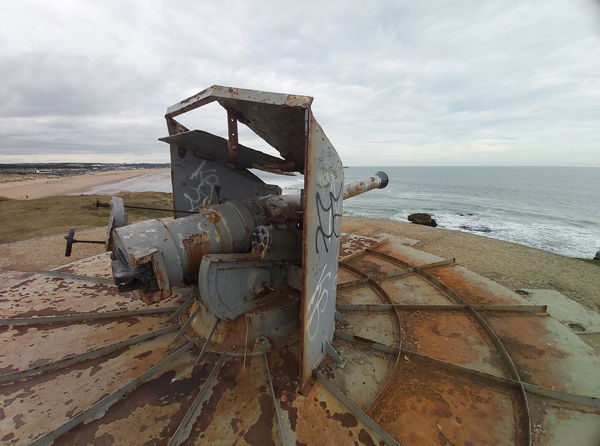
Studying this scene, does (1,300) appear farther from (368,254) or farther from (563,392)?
(563,392)

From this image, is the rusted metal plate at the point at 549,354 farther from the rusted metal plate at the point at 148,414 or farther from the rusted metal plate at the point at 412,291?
the rusted metal plate at the point at 148,414

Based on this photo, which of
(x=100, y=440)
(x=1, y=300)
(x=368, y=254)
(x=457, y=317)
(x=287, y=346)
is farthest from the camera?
(x=368, y=254)

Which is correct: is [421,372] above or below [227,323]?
below

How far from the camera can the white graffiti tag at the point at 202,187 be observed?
4094mm

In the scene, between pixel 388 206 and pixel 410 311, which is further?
pixel 388 206

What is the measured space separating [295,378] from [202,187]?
2879 millimetres

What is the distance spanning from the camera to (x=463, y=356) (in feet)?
9.77

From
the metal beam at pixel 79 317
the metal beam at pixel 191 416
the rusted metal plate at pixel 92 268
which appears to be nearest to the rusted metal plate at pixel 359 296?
the metal beam at pixel 191 416

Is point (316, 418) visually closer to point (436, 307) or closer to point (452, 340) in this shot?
point (452, 340)

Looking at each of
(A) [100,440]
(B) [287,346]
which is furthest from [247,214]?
(A) [100,440]

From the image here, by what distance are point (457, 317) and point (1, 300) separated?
641 cm

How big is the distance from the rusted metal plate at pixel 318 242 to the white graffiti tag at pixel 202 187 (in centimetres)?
202

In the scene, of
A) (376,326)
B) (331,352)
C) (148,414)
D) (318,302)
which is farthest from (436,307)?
(148,414)

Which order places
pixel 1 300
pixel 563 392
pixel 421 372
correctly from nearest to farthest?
pixel 563 392
pixel 421 372
pixel 1 300
